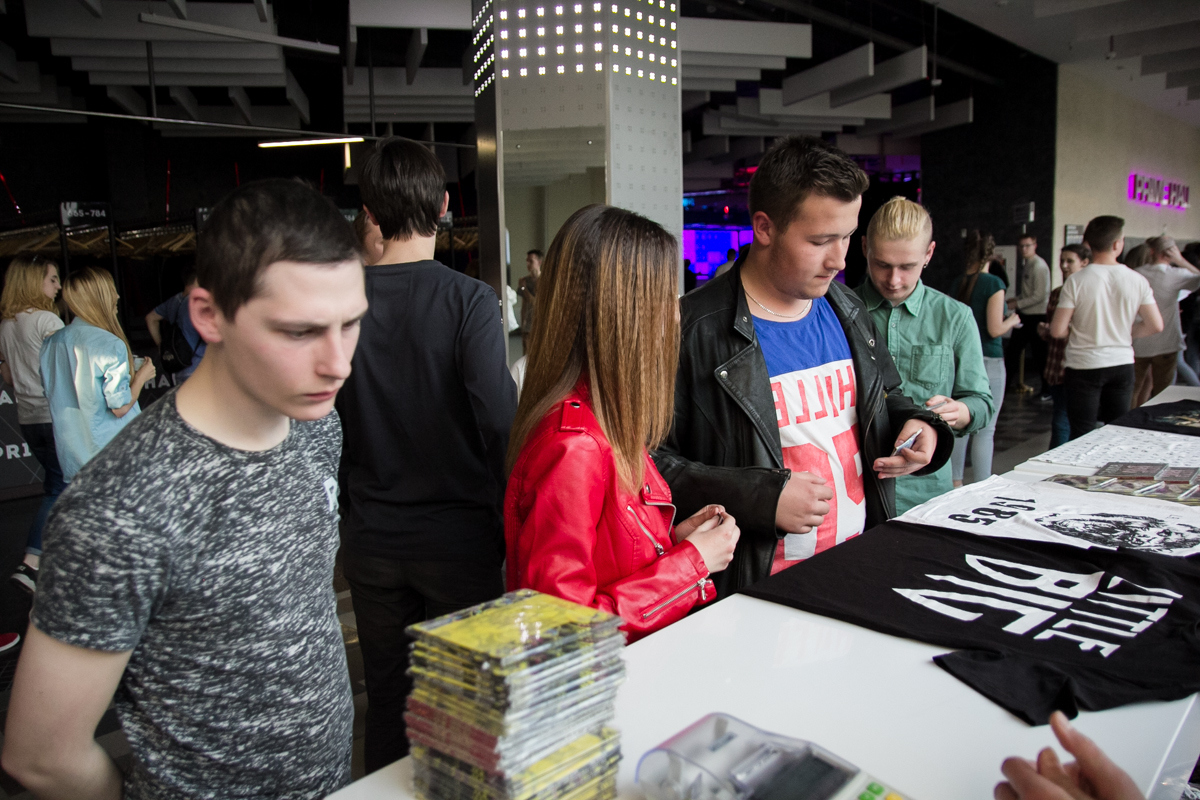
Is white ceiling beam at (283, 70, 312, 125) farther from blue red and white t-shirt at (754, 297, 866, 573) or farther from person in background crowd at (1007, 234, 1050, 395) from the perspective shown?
person in background crowd at (1007, 234, 1050, 395)

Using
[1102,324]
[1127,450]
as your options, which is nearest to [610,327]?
[1127,450]

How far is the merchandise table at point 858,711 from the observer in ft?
2.88

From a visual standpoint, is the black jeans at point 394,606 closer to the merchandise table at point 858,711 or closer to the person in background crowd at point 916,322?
the merchandise table at point 858,711

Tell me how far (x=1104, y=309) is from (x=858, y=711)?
156 inches

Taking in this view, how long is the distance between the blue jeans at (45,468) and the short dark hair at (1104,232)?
17.1 ft

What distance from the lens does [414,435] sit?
5.90ft

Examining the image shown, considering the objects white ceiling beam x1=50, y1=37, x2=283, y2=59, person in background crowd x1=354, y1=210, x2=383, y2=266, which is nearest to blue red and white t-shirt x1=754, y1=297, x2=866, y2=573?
person in background crowd x1=354, y1=210, x2=383, y2=266

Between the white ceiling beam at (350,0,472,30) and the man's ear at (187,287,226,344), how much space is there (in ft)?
19.2

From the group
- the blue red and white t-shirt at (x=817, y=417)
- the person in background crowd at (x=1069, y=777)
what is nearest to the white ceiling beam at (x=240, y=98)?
the blue red and white t-shirt at (x=817, y=417)

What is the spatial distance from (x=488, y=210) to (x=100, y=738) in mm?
2667

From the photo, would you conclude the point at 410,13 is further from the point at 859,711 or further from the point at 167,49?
the point at 859,711

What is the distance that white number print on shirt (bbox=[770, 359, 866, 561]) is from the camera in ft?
5.92

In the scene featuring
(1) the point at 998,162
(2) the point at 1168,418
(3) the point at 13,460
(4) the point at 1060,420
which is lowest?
(3) the point at 13,460

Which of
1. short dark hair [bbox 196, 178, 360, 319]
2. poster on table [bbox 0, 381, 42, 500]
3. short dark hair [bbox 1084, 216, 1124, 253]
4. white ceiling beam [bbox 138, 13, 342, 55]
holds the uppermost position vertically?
white ceiling beam [bbox 138, 13, 342, 55]
